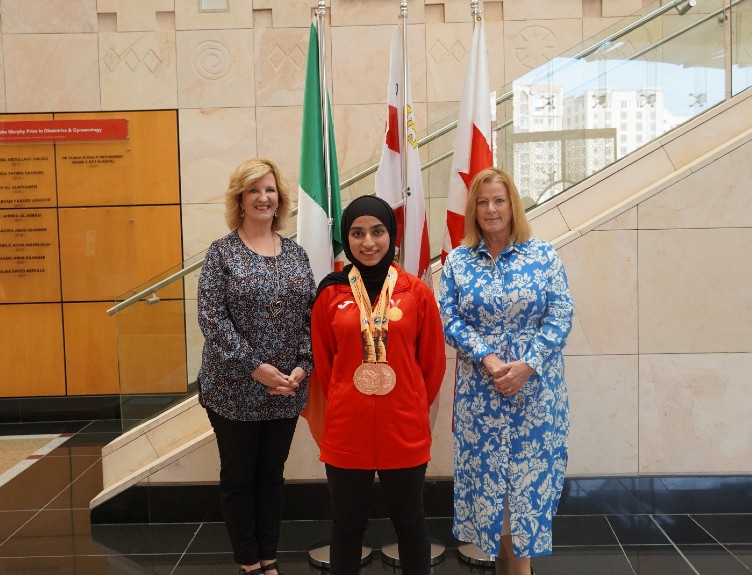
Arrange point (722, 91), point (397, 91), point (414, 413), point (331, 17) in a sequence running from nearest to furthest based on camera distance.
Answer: point (414, 413) < point (397, 91) < point (722, 91) < point (331, 17)

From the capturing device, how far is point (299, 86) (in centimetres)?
674

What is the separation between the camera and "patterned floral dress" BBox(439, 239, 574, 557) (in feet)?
9.34

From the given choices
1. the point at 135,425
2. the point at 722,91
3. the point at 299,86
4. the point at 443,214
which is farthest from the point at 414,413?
the point at 299,86

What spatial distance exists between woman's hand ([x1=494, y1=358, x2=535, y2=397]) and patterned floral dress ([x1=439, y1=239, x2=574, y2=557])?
0.06 m

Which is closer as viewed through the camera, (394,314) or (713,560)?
(394,314)

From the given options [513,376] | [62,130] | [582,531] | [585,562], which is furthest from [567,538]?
[62,130]

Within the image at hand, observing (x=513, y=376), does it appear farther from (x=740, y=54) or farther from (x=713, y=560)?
(x=740, y=54)

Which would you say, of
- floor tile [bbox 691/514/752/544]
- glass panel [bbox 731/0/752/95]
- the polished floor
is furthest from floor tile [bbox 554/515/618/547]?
glass panel [bbox 731/0/752/95]

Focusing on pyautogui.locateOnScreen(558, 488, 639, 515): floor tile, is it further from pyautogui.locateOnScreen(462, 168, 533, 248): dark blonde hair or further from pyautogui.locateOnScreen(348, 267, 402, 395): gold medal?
pyautogui.locateOnScreen(348, 267, 402, 395): gold medal

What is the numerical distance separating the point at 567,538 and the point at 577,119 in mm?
2439

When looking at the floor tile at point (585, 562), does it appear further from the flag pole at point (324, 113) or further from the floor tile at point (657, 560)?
the flag pole at point (324, 113)

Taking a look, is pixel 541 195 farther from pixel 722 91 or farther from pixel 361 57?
pixel 361 57

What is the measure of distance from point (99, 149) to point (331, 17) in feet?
8.50

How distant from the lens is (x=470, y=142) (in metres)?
3.83
